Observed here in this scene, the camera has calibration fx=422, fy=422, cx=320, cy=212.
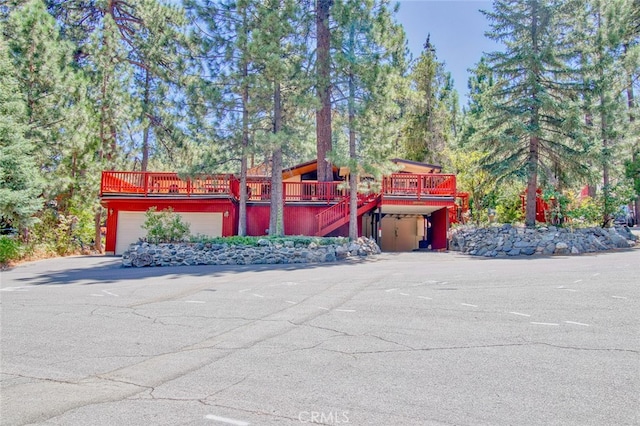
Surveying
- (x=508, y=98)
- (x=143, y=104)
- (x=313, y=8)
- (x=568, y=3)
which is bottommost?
(x=508, y=98)

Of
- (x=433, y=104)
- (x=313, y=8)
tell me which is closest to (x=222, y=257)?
(x=313, y=8)

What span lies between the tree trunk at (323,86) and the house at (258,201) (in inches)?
41.7

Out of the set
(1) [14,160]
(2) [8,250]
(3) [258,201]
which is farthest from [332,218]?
(2) [8,250]

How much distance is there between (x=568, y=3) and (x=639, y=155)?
8623 millimetres

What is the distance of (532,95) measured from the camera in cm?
1620

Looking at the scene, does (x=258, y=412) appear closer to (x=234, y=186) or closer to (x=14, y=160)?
(x=14, y=160)

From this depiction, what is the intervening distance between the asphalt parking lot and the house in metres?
8.48

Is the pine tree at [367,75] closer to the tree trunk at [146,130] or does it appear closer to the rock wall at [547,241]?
the rock wall at [547,241]

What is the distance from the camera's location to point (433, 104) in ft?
98.6

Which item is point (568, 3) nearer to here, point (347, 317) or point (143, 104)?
point (347, 317)

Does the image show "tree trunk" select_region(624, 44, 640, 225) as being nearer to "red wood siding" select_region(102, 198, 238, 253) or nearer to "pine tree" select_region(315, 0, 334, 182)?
"pine tree" select_region(315, 0, 334, 182)

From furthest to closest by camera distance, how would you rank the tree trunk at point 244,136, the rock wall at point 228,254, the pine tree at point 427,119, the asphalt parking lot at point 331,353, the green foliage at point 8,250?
1. the pine tree at point 427,119
2. the tree trunk at point 244,136
3. the green foliage at point 8,250
4. the rock wall at point 228,254
5. the asphalt parking lot at point 331,353

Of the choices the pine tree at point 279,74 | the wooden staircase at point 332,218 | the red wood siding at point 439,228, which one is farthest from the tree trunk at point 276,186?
the red wood siding at point 439,228

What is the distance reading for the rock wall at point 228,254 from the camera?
13.9m
